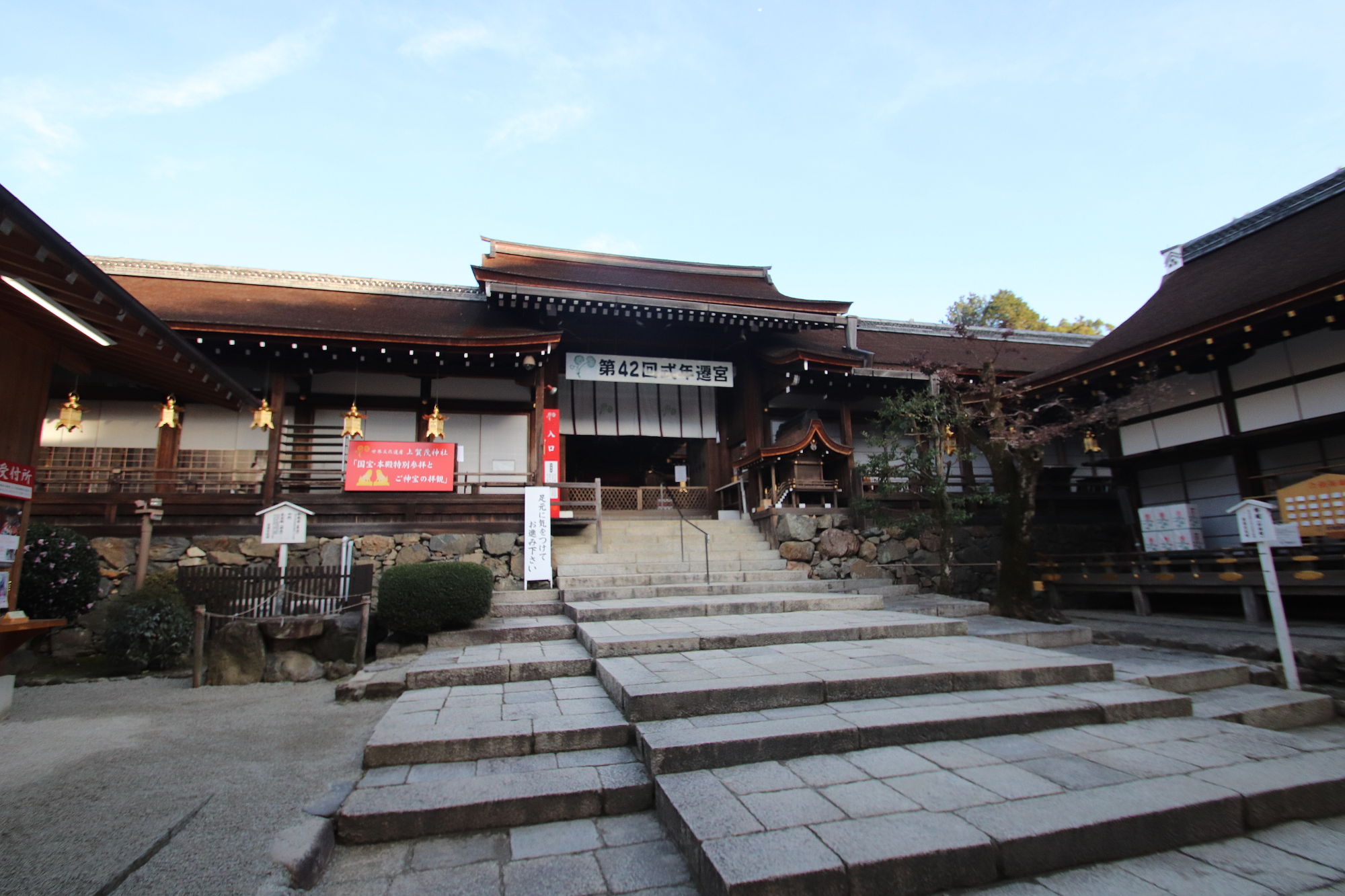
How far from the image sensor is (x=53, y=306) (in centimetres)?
452

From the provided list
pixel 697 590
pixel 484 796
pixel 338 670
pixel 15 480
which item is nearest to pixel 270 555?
pixel 338 670

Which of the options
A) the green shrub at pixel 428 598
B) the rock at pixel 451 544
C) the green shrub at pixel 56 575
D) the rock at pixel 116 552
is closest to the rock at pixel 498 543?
the rock at pixel 451 544

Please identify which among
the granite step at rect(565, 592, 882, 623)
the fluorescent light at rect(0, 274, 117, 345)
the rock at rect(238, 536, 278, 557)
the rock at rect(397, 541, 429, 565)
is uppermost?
the fluorescent light at rect(0, 274, 117, 345)

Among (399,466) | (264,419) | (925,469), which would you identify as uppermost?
(264,419)

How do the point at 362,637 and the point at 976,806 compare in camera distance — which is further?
the point at 362,637

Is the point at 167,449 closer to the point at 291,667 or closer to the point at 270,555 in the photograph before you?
the point at 270,555

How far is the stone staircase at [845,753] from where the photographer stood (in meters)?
2.67

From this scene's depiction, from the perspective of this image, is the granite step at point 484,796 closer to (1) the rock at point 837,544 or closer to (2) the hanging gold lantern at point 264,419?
(1) the rock at point 837,544

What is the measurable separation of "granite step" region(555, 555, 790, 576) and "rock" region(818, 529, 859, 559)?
1.06m

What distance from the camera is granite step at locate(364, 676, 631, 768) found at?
367 centimetres

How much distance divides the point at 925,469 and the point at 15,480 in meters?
11.0

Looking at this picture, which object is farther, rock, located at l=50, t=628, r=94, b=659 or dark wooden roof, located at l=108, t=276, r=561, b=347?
dark wooden roof, located at l=108, t=276, r=561, b=347

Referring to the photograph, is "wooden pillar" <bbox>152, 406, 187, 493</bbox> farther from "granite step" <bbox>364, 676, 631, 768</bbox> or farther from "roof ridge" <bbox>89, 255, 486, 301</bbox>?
"granite step" <bbox>364, 676, 631, 768</bbox>

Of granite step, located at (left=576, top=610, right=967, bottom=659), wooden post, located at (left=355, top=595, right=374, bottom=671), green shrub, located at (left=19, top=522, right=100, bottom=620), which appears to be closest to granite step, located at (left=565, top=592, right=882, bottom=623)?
granite step, located at (left=576, top=610, right=967, bottom=659)
